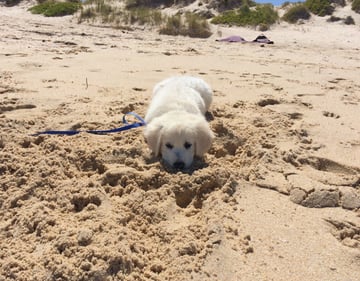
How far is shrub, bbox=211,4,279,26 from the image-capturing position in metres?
16.6

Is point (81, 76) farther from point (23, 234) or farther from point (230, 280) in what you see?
point (230, 280)

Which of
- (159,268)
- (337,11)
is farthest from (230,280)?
(337,11)

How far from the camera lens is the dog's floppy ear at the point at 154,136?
11.4 feet

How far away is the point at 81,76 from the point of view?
6043mm

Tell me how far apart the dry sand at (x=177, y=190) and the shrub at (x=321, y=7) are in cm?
1365

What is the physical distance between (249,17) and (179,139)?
48.8ft

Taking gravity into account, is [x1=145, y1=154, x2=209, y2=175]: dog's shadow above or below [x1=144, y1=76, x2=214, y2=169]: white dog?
below

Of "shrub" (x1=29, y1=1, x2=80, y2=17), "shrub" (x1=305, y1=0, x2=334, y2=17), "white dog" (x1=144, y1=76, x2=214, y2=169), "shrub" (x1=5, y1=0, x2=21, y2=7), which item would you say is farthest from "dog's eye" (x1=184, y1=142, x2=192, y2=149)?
"shrub" (x1=5, y1=0, x2=21, y2=7)

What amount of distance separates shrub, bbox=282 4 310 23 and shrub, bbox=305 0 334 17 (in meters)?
0.72

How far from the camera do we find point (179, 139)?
3.47 m

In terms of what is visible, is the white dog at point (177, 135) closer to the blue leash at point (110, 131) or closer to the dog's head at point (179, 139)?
the dog's head at point (179, 139)

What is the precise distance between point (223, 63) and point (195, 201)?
17.4 ft

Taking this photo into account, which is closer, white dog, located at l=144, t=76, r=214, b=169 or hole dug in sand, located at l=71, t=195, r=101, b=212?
hole dug in sand, located at l=71, t=195, r=101, b=212

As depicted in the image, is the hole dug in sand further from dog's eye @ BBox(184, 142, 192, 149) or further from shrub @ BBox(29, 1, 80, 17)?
shrub @ BBox(29, 1, 80, 17)
